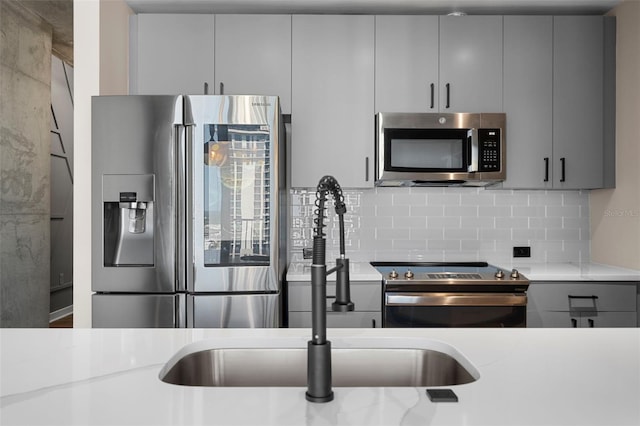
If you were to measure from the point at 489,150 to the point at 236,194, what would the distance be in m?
1.57

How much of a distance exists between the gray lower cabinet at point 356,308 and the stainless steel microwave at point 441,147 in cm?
70

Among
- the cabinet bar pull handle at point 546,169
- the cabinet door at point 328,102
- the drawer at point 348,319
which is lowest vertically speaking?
the drawer at point 348,319

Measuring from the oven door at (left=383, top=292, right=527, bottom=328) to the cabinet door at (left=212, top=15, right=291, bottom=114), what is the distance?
1392 millimetres

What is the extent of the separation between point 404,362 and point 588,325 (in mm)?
1855

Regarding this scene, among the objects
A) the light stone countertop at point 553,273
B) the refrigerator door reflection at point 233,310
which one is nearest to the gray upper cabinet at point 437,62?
the light stone countertop at point 553,273

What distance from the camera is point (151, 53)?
298cm

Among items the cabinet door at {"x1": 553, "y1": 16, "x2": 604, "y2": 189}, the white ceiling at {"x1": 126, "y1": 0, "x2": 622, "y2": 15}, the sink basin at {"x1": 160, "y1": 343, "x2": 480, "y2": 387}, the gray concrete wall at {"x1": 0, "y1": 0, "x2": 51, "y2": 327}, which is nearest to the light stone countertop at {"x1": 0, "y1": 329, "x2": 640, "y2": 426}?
the sink basin at {"x1": 160, "y1": 343, "x2": 480, "y2": 387}

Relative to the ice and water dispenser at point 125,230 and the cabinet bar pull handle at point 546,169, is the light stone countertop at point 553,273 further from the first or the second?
the ice and water dispenser at point 125,230

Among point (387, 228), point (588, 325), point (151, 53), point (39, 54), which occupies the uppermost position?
point (39, 54)

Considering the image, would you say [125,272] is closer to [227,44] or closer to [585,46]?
[227,44]

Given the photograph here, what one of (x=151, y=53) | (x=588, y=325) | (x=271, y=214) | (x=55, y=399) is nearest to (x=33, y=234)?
(x=151, y=53)

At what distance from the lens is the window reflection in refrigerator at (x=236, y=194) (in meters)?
2.47

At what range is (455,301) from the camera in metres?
2.61

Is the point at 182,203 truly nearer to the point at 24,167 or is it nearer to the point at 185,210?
the point at 185,210
